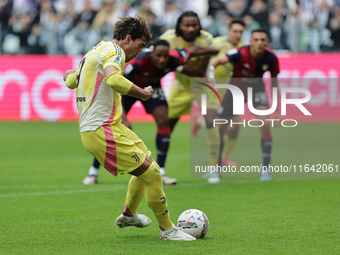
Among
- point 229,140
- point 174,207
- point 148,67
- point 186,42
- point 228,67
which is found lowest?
point 229,140

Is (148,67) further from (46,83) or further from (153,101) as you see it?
(46,83)

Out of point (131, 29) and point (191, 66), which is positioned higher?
point (131, 29)

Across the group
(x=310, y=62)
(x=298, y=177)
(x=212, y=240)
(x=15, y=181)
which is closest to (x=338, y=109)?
(x=310, y=62)

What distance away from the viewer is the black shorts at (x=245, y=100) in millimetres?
10141

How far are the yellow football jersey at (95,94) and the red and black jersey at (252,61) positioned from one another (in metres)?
4.64

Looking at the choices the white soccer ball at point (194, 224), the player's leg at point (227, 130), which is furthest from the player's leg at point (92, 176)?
the white soccer ball at point (194, 224)

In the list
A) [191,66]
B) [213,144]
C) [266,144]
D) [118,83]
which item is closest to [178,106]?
[191,66]

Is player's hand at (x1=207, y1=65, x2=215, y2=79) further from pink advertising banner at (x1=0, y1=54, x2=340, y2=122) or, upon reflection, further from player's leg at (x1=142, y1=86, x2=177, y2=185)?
pink advertising banner at (x1=0, y1=54, x2=340, y2=122)

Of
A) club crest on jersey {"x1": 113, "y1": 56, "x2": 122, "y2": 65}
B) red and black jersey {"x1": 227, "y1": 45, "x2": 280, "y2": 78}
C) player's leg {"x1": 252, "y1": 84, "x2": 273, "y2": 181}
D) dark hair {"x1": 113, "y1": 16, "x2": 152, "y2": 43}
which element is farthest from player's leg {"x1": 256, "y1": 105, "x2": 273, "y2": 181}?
club crest on jersey {"x1": 113, "y1": 56, "x2": 122, "y2": 65}

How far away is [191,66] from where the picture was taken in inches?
401

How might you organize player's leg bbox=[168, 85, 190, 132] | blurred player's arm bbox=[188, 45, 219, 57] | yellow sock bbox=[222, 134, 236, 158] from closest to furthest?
blurred player's arm bbox=[188, 45, 219, 57], player's leg bbox=[168, 85, 190, 132], yellow sock bbox=[222, 134, 236, 158]

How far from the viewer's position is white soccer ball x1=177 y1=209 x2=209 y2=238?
19.0 feet

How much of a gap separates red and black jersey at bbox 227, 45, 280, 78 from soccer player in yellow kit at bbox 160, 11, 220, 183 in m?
0.43

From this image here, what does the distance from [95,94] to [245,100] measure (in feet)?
18.4
